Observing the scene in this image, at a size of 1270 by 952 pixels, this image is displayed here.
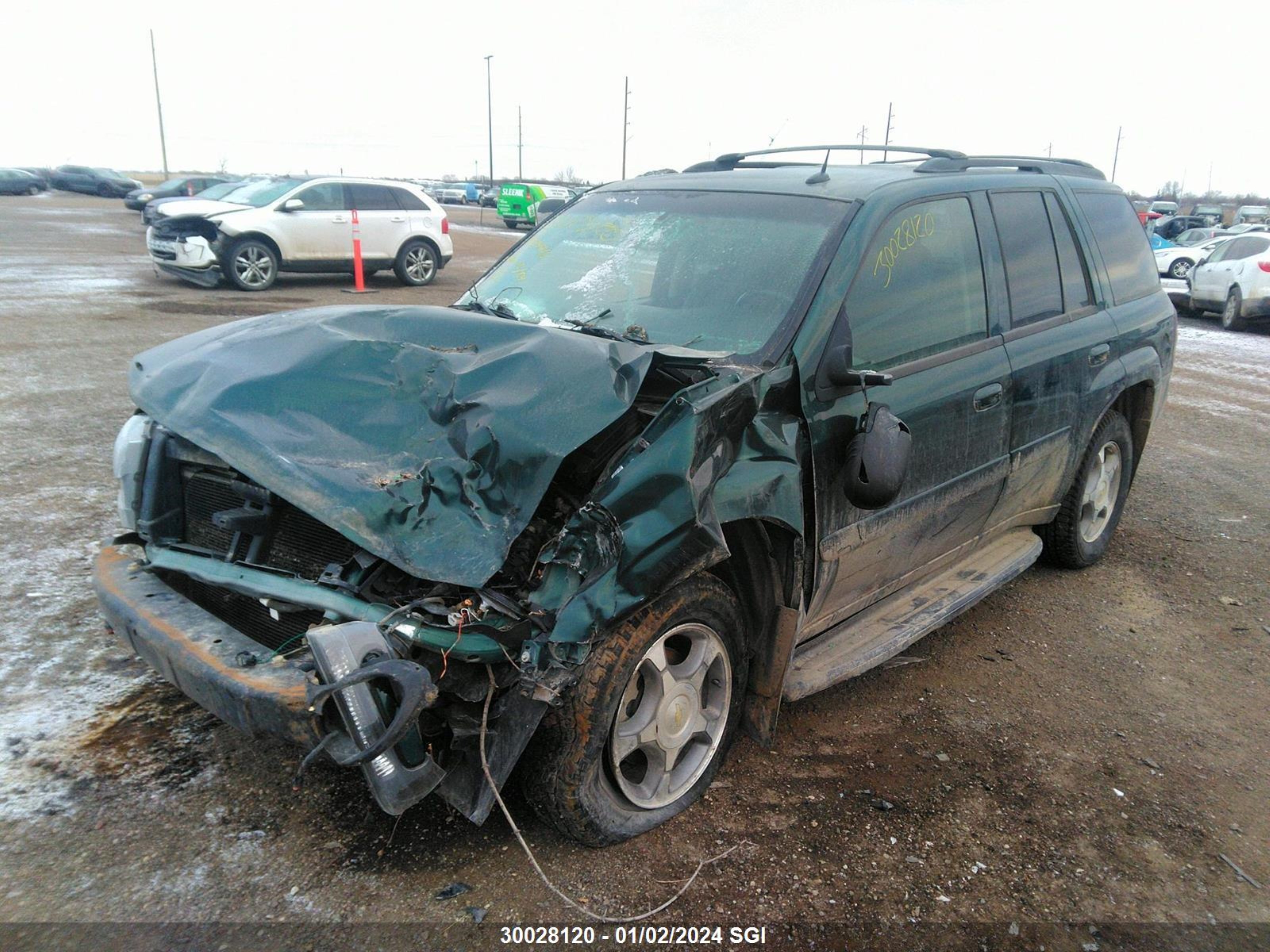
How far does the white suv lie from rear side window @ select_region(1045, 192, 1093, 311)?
511 inches

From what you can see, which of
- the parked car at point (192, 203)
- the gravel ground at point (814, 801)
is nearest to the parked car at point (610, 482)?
the gravel ground at point (814, 801)

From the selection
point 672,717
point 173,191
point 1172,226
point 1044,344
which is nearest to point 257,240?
point 1044,344

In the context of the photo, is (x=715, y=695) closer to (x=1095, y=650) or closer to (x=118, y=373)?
(x=1095, y=650)

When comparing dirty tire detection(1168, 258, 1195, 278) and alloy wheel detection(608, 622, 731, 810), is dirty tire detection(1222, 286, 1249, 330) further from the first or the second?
alloy wheel detection(608, 622, 731, 810)

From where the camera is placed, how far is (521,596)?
2.38 metres

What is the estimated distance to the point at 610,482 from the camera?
2.39 metres

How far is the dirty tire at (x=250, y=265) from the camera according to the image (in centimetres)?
1409

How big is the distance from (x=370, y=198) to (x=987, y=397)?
46.2ft

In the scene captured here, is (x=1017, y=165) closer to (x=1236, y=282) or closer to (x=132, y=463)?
(x=132, y=463)

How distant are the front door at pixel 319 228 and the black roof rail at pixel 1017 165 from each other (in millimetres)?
12798

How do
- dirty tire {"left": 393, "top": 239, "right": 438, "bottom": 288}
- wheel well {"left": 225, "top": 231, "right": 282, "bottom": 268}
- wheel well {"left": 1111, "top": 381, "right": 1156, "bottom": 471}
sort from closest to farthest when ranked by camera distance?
wheel well {"left": 1111, "top": 381, "right": 1156, "bottom": 471} → wheel well {"left": 225, "top": 231, "right": 282, "bottom": 268} → dirty tire {"left": 393, "top": 239, "right": 438, "bottom": 288}

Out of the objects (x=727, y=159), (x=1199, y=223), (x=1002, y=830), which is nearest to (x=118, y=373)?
(x=727, y=159)

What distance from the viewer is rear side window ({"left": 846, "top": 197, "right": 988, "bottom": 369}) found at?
10.3 feet

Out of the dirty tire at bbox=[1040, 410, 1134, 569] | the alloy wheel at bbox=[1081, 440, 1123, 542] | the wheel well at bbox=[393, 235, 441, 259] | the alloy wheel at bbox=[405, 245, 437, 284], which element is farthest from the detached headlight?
the alloy wheel at bbox=[405, 245, 437, 284]
